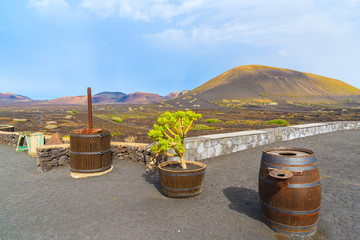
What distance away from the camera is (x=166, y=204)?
455 cm

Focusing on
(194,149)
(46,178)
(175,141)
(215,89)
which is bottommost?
(46,178)

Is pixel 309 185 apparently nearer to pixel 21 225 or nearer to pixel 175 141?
pixel 175 141

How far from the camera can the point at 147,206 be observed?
4.49 m

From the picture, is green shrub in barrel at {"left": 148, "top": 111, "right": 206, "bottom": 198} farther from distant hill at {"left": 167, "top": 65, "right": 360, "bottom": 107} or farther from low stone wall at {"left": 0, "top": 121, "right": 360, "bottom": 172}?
distant hill at {"left": 167, "top": 65, "right": 360, "bottom": 107}

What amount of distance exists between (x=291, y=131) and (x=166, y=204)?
30.3 ft

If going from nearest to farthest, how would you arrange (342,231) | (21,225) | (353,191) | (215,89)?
(342,231), (21,225), (353,191), (215,89)

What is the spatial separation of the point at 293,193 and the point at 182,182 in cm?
215

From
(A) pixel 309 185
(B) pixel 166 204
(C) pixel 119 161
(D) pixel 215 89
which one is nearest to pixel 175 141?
(B) pixel 166 204

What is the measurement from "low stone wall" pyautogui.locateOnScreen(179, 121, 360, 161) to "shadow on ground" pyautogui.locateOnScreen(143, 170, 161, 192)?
1161 mm

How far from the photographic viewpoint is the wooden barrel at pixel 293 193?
321cm

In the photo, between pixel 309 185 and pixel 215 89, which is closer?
pixel 309 185

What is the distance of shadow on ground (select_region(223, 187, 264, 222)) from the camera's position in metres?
4.11

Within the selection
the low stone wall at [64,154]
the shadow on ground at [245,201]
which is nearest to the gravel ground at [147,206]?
the shadow on ground at [245,201]

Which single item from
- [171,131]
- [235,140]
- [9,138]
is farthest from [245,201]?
[9,138]
